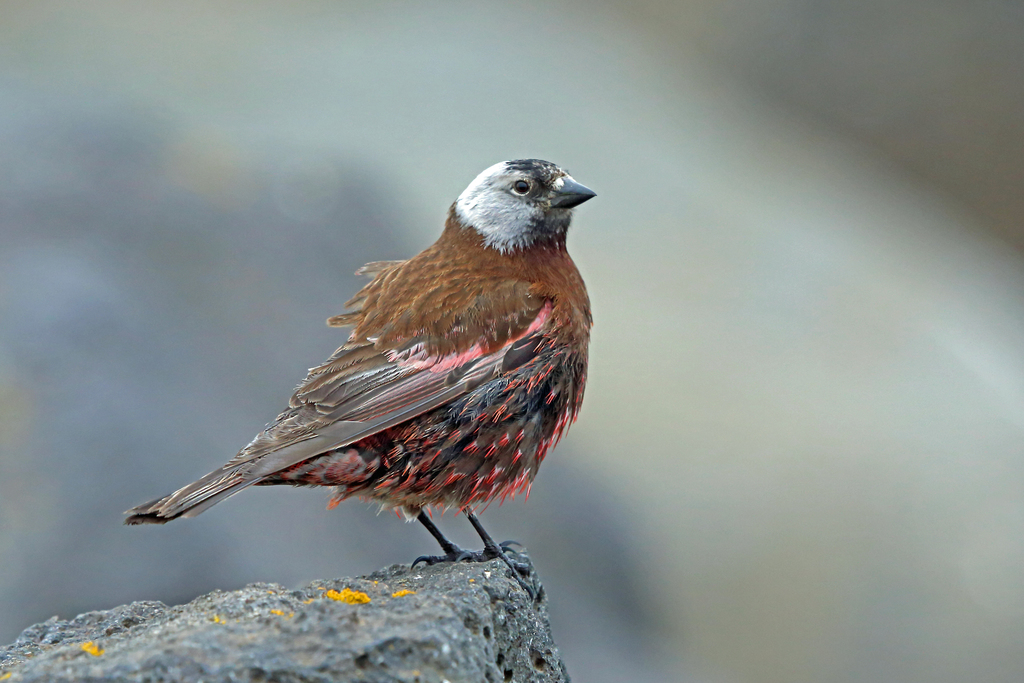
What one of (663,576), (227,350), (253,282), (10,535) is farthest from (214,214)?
(663,576)

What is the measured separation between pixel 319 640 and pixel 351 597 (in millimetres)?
444

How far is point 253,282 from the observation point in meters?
7.23

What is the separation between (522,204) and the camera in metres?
4.20

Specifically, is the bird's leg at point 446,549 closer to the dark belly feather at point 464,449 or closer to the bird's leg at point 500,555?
the bird's leg at point 500,555

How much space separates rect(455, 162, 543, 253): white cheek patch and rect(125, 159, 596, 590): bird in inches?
1.6

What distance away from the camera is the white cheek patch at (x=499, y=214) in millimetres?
4152

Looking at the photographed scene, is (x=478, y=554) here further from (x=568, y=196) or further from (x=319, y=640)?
(x=319, y=640)

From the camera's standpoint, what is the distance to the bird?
3523 millimetres

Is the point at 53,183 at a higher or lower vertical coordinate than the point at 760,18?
lower

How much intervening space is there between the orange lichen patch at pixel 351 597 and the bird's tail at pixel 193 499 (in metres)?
0.52

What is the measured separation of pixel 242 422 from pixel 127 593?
1.34m

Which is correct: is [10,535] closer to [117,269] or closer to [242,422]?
[242,422]

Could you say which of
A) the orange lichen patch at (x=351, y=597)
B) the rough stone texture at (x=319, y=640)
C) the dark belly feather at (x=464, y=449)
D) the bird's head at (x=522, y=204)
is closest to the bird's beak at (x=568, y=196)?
the bird's head at (x=522, y=204)

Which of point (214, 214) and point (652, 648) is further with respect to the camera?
point (214, 214)
